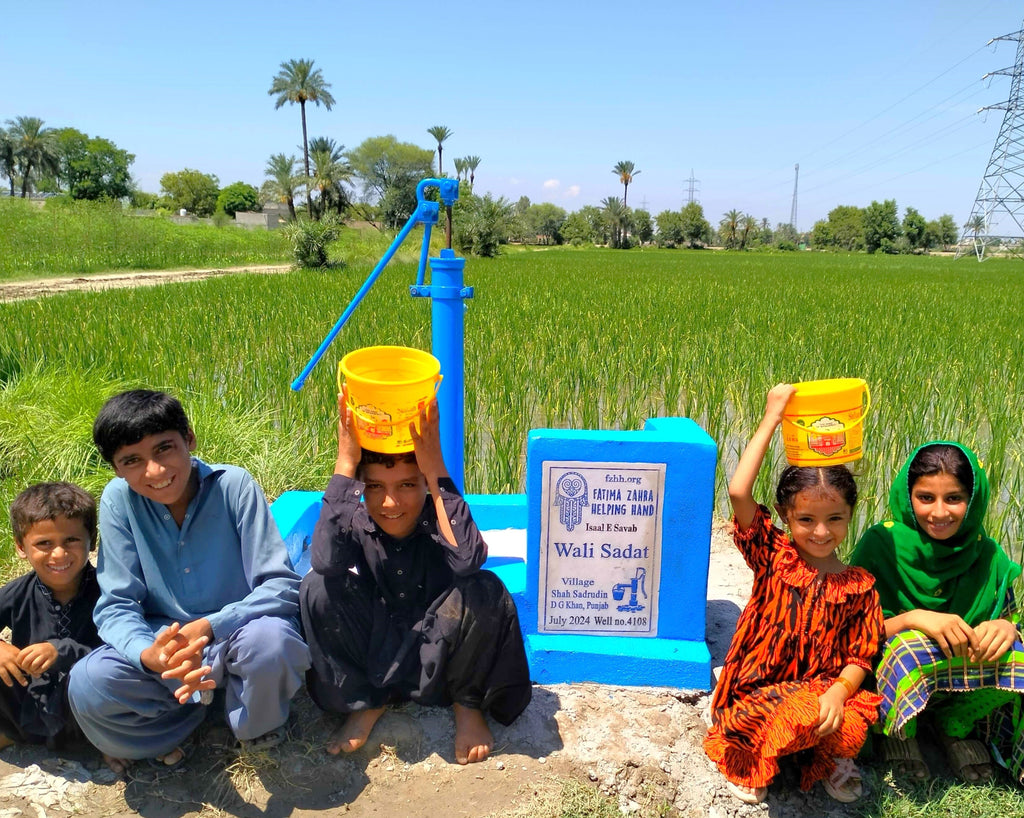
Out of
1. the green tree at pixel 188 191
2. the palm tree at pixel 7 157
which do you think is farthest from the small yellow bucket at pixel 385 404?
the green tree at pixel 188 191

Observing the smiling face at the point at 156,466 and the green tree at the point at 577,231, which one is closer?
the smiling face at the point at 156,466

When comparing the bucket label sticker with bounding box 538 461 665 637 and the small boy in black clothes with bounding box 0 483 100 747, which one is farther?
the bucket label sticker with bounding box 538 461 665 637

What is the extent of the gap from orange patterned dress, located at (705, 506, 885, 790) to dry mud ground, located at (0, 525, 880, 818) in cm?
13

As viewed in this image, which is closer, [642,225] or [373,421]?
[373,421]

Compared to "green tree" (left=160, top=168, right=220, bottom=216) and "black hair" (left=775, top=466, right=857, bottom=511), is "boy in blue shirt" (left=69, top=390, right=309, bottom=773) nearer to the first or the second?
"black hair" (left=775, top=466, right=857, bottom=511)

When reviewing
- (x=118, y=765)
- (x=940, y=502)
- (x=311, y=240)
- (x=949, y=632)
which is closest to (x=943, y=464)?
(x=940, y=502)

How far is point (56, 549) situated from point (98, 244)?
2501 centimetres

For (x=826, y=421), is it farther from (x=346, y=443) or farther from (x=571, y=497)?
(x=346, y=443)

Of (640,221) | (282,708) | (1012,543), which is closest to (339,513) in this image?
(282,708)

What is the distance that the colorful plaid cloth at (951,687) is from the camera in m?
1.85

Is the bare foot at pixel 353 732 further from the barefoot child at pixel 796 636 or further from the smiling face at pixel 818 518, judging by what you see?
the smiling face at pixel 818 518

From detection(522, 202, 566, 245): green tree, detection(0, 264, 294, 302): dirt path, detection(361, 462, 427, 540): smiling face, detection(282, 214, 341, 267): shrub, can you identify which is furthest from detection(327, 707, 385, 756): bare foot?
detection(522, 202, 566, 245): green tree

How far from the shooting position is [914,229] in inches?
2776

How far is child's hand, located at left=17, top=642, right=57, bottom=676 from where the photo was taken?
1.87 m
